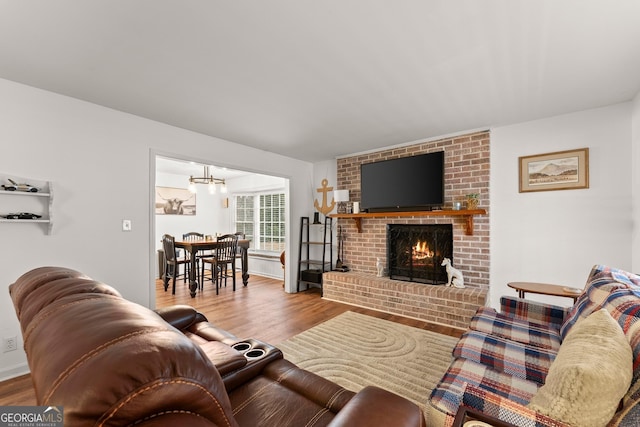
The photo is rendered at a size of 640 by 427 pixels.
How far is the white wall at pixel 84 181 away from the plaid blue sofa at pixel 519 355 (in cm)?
297

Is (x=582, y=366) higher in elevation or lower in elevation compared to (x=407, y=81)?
lower

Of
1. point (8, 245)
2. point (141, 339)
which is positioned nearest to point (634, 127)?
point (141, 339)

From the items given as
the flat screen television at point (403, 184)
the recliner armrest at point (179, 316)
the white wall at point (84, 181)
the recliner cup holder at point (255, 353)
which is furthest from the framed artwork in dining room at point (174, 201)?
the recliner cup holder at point (255, 353)

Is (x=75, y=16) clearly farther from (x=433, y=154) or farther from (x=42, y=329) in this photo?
(x=433, y=154)

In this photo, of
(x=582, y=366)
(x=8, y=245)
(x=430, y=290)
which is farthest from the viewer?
(x=430, y=290)

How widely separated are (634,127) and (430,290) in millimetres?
2488

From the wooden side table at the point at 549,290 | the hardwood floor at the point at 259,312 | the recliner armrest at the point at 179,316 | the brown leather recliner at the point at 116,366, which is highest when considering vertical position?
the brown leather recliner at the point at 116,366

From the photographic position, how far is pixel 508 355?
158 cm

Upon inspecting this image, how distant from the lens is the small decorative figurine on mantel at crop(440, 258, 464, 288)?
3467 millimetres

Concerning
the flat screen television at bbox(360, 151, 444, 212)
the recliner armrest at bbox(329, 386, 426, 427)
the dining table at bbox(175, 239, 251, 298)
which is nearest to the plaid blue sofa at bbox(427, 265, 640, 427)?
the recliner armrest at bbox(329, 386, 426, 427)

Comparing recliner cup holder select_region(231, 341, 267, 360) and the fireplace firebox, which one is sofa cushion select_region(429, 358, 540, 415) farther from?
the fireplace firebox

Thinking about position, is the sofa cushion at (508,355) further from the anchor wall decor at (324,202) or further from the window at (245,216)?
the window at (245,216)

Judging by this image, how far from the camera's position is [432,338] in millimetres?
2881

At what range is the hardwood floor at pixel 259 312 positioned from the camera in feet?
9.31
